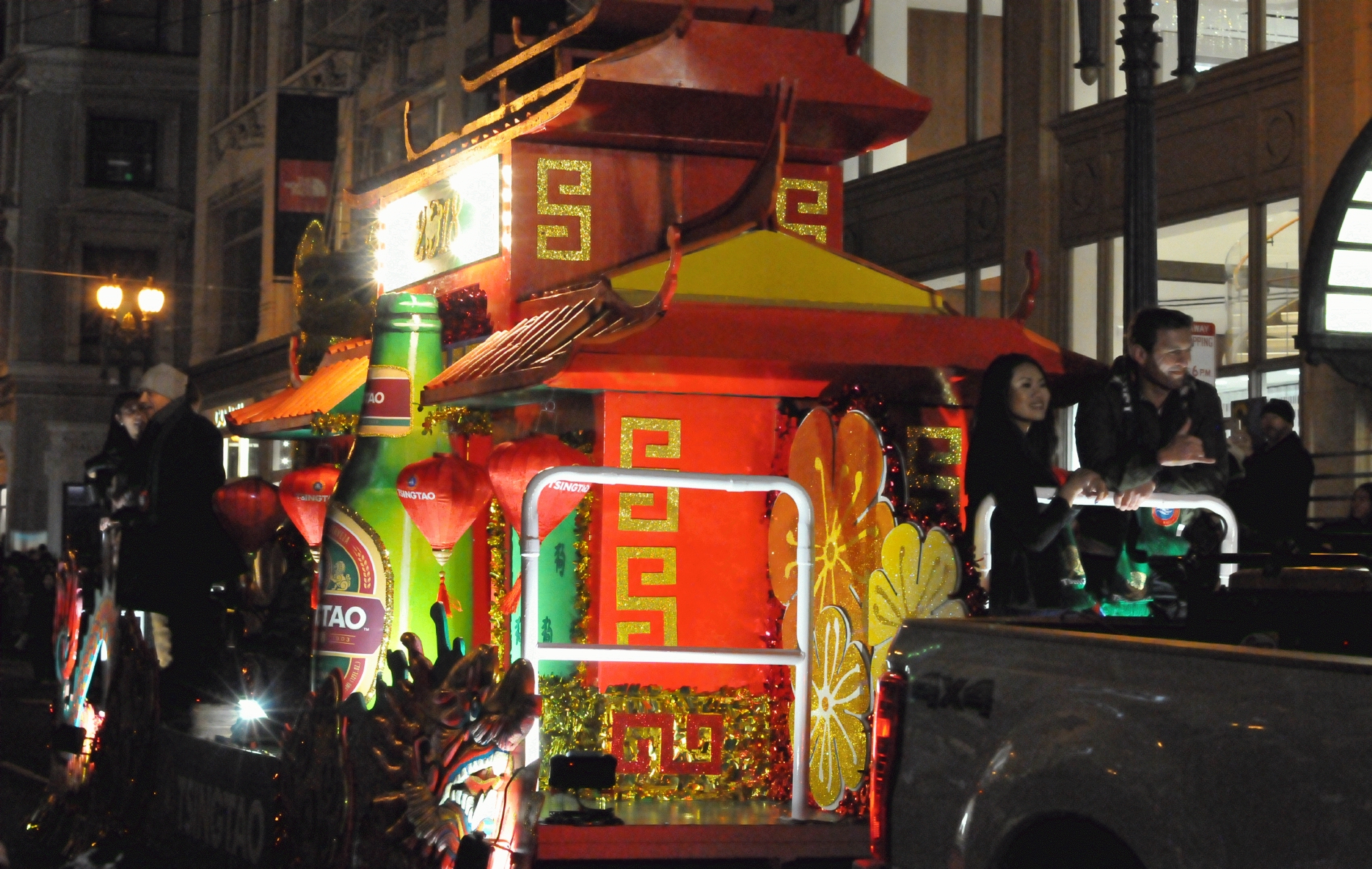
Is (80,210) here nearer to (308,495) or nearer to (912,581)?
(308,495)

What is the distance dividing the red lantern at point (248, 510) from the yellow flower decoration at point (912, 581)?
17.7 ft

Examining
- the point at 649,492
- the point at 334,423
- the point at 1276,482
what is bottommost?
the point at 649,492

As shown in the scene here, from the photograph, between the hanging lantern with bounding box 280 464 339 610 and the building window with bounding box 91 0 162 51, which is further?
the building window with bounding box 91 0 162 51

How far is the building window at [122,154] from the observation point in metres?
50.8

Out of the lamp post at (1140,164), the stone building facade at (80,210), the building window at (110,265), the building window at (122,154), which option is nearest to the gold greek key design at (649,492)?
the lamp post at (1140,164)

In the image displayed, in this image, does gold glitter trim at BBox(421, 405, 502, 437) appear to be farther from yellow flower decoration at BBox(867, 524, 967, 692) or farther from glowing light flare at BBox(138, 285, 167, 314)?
glowing light flare at BBox(138, 285, 167, 314)

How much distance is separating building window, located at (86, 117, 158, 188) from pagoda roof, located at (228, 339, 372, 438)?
132ft

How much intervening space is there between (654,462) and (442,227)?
3.01m

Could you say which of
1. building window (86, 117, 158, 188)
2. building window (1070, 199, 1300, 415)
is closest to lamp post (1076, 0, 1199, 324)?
building window (1070, 199, 1300, 415)

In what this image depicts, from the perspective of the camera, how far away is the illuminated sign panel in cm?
1017

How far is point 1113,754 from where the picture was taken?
3.88 meters

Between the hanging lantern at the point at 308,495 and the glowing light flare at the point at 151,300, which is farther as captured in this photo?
the glowing light flare at the point at 151,300

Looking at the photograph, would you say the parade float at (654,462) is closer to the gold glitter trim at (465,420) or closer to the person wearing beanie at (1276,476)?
the gold glitter trim at (465,420)

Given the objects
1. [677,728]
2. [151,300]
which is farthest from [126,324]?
[677,728]
